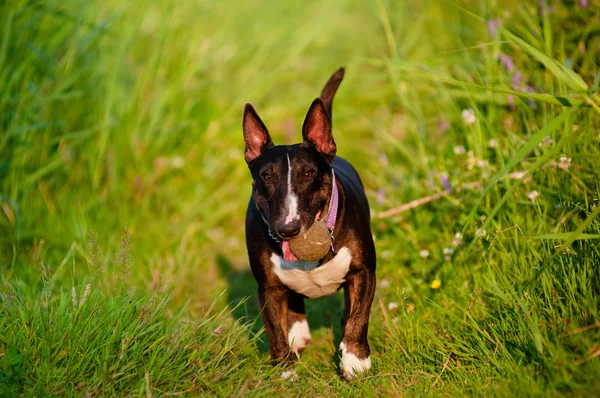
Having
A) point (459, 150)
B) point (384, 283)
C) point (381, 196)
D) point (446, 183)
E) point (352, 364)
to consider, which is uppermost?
point (459, 150)

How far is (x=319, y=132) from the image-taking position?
4.38 meters

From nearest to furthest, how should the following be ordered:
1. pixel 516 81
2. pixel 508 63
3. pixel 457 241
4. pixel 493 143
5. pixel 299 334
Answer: pixel 299 334
pixel 457 241
pixel 493 143
pixel 516 81
pixel 508 63

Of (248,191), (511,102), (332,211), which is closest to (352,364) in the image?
(332,211)

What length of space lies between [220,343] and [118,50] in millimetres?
3552

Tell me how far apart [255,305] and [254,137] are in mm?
1913

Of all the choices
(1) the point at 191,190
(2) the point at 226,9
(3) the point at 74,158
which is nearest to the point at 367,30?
(2) the point at 226,9

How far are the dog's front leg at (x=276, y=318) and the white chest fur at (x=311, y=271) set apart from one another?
0.28 feet

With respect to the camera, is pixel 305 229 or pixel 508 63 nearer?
pixel 305 229

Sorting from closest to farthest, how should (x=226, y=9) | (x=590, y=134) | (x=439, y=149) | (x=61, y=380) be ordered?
(x=61, y=380) < (x=590, y=134) < (x=439, y=149) < (x=226, y=9)

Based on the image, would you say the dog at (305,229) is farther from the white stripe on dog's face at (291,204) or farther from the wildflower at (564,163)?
Result: the wildflower at (564,163)

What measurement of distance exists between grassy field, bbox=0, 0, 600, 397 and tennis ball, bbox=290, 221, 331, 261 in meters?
0.40

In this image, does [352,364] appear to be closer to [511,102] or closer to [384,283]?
[384,283]

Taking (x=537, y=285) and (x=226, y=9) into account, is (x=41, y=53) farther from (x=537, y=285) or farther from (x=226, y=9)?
(x=537, y=285)

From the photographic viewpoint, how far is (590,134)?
4.80m
